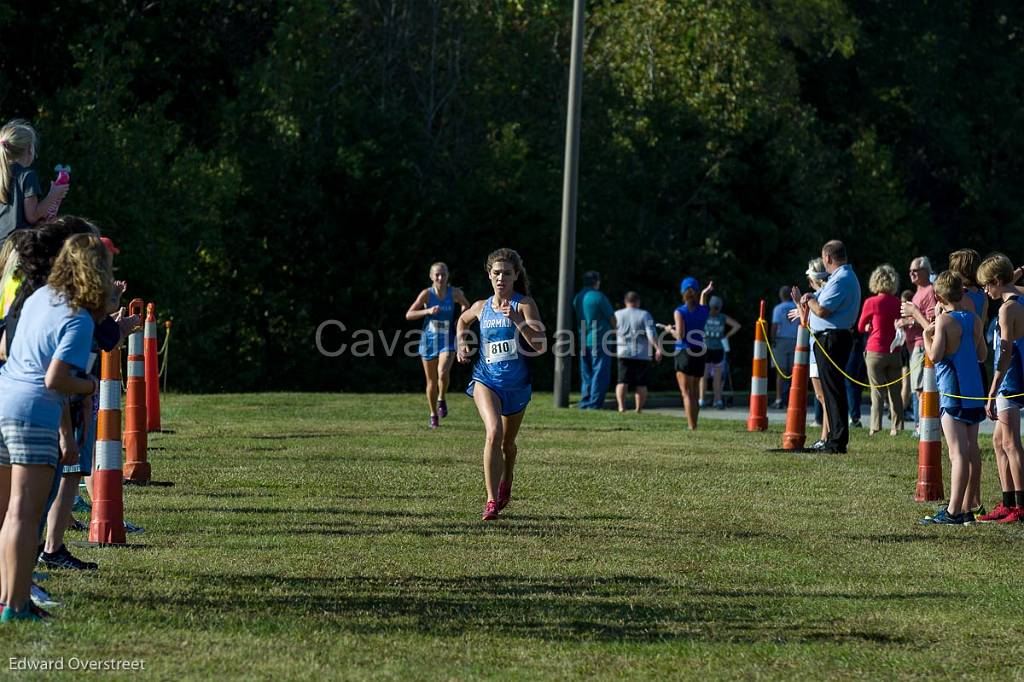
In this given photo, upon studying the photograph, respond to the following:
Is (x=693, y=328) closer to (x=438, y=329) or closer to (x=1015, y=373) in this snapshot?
(x=438, y=329)

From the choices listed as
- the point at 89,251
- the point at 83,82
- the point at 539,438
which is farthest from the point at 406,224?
the point at 89,251

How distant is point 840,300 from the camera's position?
16500 mm

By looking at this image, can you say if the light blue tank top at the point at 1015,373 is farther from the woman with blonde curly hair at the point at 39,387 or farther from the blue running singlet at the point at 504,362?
the woman with blonde curly hair at the point at 39,387

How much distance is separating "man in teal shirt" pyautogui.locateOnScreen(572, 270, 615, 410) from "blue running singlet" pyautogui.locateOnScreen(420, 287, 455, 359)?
582 cm

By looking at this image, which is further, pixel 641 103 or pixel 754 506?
pixel 641 103

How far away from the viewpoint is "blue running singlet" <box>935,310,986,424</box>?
38.6 feet

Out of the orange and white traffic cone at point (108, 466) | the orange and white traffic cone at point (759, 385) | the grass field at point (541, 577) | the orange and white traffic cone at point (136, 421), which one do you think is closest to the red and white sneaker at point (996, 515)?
the grass field at point (541, 577)

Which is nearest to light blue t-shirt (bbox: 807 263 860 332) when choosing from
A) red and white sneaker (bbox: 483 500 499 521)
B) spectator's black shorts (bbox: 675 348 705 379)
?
spectator's black shorts (bbox: 675 348 705 379)

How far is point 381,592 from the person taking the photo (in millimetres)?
8820

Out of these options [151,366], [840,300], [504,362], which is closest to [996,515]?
[504,362]

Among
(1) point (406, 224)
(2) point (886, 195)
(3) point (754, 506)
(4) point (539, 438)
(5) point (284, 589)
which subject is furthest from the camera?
(2) point (886, 195)

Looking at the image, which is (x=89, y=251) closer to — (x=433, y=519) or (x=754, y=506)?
(x=433, y=519)

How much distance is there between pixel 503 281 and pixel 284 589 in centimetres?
396

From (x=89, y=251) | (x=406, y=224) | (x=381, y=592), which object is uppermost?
(x=406, y=224)
